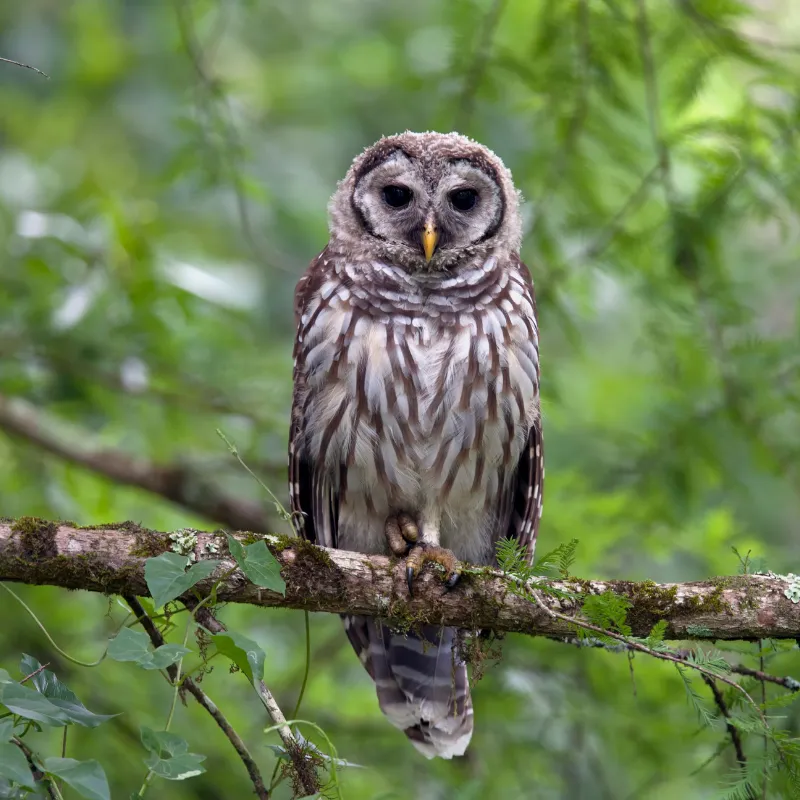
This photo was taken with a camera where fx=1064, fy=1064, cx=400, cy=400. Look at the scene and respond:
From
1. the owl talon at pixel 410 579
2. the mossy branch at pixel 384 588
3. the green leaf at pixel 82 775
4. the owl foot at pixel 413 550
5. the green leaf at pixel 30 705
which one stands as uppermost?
the owl foot at pixel 413 550

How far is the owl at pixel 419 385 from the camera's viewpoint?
11.8 ft

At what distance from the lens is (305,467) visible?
156 inches

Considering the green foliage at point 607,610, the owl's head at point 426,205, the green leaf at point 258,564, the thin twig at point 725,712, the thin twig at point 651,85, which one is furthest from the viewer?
the thin twig at point 651,85

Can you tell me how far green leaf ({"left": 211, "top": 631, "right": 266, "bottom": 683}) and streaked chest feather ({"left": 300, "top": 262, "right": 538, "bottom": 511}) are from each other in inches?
57.2

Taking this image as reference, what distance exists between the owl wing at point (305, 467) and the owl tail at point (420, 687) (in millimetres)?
382

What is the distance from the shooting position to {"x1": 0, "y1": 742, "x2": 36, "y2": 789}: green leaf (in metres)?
1.83

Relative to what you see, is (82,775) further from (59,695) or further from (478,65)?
(478,65)

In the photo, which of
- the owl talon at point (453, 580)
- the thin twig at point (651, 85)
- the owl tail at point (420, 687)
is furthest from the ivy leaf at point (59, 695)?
the thin twig at point (651, 85)

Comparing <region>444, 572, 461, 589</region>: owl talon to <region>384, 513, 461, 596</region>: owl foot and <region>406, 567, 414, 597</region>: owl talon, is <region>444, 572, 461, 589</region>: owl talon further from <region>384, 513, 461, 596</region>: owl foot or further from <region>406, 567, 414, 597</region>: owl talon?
<region>406, 567, 414, 597</region>: owl talon

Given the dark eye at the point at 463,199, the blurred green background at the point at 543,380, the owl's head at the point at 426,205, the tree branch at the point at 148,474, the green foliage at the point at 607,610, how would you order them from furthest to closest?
the tree branch at the point at 148,474
the blurred green background at the point at 543,380
the dark eye at the point at 463,199
the owl's head at the point at 426,205
the green foliage at the point at 607,610

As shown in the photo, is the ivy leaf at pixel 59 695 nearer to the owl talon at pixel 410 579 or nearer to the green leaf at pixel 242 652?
the green leaf at pixel 242 652

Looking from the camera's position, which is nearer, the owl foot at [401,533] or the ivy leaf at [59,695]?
the ivy leaf at [59,695]

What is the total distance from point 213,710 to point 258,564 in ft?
1.16

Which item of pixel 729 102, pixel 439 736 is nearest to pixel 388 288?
pixel 439 736
